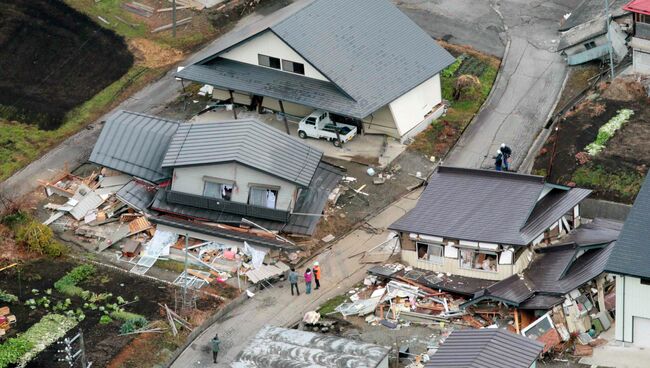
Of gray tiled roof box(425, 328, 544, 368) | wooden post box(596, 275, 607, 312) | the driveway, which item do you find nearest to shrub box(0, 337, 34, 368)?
Result: gray tiled roof box(425, 328, 544, 368)

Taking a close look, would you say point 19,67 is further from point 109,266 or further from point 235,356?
point 235,356

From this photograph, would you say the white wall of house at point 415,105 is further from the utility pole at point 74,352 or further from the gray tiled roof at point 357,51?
the utility pole at point 74,352

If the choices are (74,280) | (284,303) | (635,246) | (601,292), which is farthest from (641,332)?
(74,280)

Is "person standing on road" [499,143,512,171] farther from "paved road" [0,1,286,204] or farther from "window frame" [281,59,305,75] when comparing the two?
"paved road" [0,1,286,204]

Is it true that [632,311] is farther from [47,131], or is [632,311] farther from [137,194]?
[47,131]

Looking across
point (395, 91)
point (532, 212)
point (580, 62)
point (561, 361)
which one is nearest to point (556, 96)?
point (580, 62)


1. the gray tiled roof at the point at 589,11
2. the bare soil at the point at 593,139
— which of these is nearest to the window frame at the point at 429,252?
the bare soil at the point at 593,139
